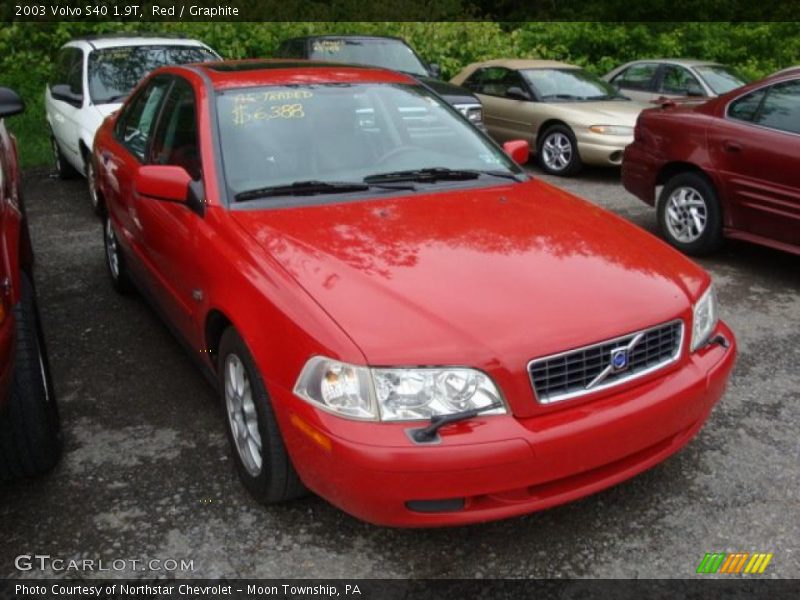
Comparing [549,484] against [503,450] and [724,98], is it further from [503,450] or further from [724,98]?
[724,98]

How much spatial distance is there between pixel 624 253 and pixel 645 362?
0.54m

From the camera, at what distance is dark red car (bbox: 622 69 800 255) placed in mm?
5441

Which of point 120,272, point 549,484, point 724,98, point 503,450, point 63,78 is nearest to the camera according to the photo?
point 503,450

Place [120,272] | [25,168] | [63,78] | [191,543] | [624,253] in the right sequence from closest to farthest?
1. [191,543]
2. [624,253]
3. [120,272]
4. [63,78]
5. [25,168]

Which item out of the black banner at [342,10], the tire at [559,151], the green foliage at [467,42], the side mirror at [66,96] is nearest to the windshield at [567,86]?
the tire at [559,151]

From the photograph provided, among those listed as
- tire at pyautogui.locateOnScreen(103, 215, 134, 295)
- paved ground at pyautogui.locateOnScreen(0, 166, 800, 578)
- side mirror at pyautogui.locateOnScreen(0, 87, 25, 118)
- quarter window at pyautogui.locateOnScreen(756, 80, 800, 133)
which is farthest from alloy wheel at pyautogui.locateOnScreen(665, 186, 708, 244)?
side mirror at pyautogui.locateOnScreen(0, 87, 25, 118)

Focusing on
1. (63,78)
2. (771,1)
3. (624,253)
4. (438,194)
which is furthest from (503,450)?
(771,1)

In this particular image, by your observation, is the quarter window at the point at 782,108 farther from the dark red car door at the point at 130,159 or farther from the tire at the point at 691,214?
the dark red car door at the point at 130,159

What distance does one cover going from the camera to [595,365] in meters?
2.59

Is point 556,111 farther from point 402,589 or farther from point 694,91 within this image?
point 402,589

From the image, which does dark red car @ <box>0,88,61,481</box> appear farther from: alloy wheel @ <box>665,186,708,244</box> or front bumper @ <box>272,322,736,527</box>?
alloy wheel @ <box>665,186,708,244</box>

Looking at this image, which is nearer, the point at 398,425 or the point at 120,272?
the point at 398,425

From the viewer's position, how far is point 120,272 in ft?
16.9

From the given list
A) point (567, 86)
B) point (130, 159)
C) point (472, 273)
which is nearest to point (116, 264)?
point (130, 159)
